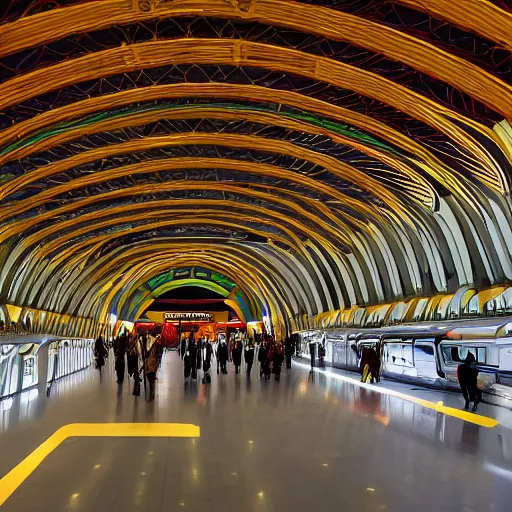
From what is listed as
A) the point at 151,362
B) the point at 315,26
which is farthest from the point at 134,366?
the point at 315,26

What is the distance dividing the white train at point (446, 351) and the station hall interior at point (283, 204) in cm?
9

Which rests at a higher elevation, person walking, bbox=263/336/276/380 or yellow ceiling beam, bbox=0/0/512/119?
yellow ceiling beam, bbox=0/0/512/119

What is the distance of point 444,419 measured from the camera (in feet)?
39.3

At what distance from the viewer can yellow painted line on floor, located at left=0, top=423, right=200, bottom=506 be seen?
754cm

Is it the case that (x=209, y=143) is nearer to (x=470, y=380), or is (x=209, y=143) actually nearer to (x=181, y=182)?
(x=181, y=182)

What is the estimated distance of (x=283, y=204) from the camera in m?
29.8

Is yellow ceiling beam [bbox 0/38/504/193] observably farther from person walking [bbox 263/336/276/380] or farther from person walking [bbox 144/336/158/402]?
person walking [bbox 263/336/276/380]

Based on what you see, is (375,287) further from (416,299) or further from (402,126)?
(402,126)

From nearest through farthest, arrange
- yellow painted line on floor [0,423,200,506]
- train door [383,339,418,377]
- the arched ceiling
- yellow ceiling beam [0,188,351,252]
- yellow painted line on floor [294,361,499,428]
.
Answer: yellow painted line on floor [0,423,200,506]
yellow painted line on floor [294,361,499,428]
the arched ceiling
train door [383,339,418,377]
yellow ceiling beam [0,188,351,252]

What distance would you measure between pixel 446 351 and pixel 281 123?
7868 mm

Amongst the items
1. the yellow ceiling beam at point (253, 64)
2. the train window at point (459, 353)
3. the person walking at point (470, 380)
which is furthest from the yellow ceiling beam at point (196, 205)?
the person walking at point (470, 380)

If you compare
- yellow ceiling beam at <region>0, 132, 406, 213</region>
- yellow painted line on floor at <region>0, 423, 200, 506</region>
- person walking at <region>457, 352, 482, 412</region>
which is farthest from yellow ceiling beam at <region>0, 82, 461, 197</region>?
yellow painted line on floor at <region>0, 423, 200, 506</region>

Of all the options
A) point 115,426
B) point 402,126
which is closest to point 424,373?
point 402,126

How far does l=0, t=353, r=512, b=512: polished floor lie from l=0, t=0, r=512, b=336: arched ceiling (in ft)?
22.9
